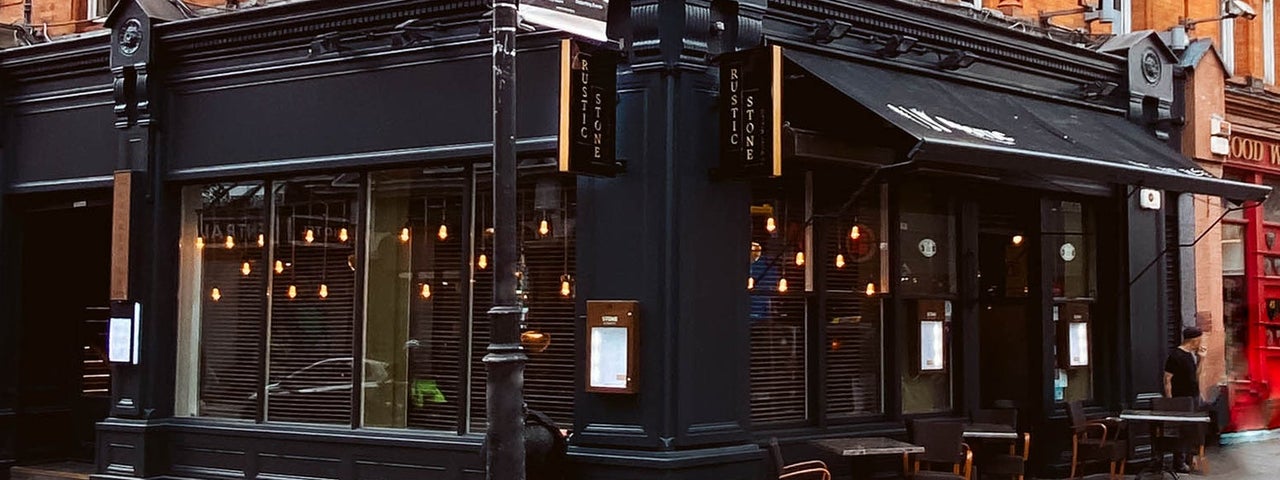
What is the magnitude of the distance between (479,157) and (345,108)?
172 centimetres

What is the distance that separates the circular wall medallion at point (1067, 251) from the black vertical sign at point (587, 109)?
663cm

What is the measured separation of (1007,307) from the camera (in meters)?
15.2

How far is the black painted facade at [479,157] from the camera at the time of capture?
10859 millimetres

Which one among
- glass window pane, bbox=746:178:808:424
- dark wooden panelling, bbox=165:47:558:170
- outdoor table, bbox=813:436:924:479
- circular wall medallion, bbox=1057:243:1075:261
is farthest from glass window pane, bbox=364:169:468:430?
circular wall medallion, bbox=1057:243:1075:261

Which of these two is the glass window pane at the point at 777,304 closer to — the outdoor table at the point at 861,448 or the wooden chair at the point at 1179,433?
the outdoor table at the point at 861,448

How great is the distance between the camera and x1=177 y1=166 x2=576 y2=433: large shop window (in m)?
11.9

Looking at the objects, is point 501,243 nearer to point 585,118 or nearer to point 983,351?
point 585,118

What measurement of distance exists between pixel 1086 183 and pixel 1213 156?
10.2 feet

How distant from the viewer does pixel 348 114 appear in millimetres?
12703

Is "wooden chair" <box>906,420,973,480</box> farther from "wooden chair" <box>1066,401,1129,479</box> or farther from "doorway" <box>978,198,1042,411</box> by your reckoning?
"doorway" <box>978,198,1042,411</box>

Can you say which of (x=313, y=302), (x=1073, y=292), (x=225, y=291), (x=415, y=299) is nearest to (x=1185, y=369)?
(x=1073, y=292)

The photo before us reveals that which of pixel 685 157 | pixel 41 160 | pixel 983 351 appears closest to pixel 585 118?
pixel 685 157

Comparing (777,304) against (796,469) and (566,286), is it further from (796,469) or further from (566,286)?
(566,286)

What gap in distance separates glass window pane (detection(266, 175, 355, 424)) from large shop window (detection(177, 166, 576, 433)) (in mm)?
14
